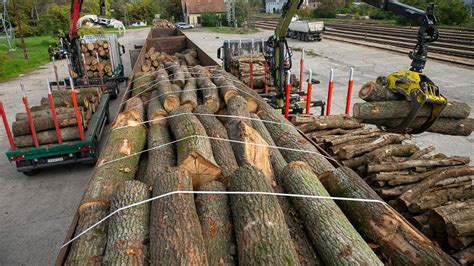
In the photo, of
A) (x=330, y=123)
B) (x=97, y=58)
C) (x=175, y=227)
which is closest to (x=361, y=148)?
(x=330, y=123)

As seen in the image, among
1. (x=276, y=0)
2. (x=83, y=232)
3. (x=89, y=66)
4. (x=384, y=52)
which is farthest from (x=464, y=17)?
(x=276, y=0)

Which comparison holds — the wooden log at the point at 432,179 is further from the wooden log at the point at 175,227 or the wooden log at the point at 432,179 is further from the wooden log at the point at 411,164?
the wooden log at the point at 175,227

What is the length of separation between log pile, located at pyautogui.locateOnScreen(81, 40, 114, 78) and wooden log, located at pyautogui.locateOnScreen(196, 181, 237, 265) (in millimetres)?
11808

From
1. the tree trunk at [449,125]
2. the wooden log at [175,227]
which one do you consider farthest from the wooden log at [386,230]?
the tree trunk at [449,125]

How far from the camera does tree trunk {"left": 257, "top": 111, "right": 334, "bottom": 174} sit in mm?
4426

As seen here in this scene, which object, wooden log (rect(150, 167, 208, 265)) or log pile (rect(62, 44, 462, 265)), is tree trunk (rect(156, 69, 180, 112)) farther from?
wooden log (rect(150, 167, 208, 265))

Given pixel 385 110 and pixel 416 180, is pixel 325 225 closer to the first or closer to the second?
pixel 416 180

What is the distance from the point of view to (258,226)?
10.1 ft

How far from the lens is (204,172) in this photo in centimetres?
411

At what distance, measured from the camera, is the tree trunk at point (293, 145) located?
14.5ft

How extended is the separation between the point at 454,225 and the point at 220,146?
2.86m

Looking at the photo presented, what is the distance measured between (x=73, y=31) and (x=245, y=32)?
30.2m

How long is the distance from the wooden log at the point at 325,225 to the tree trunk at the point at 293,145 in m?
0.54

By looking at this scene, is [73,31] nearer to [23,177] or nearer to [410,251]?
[23,177]
